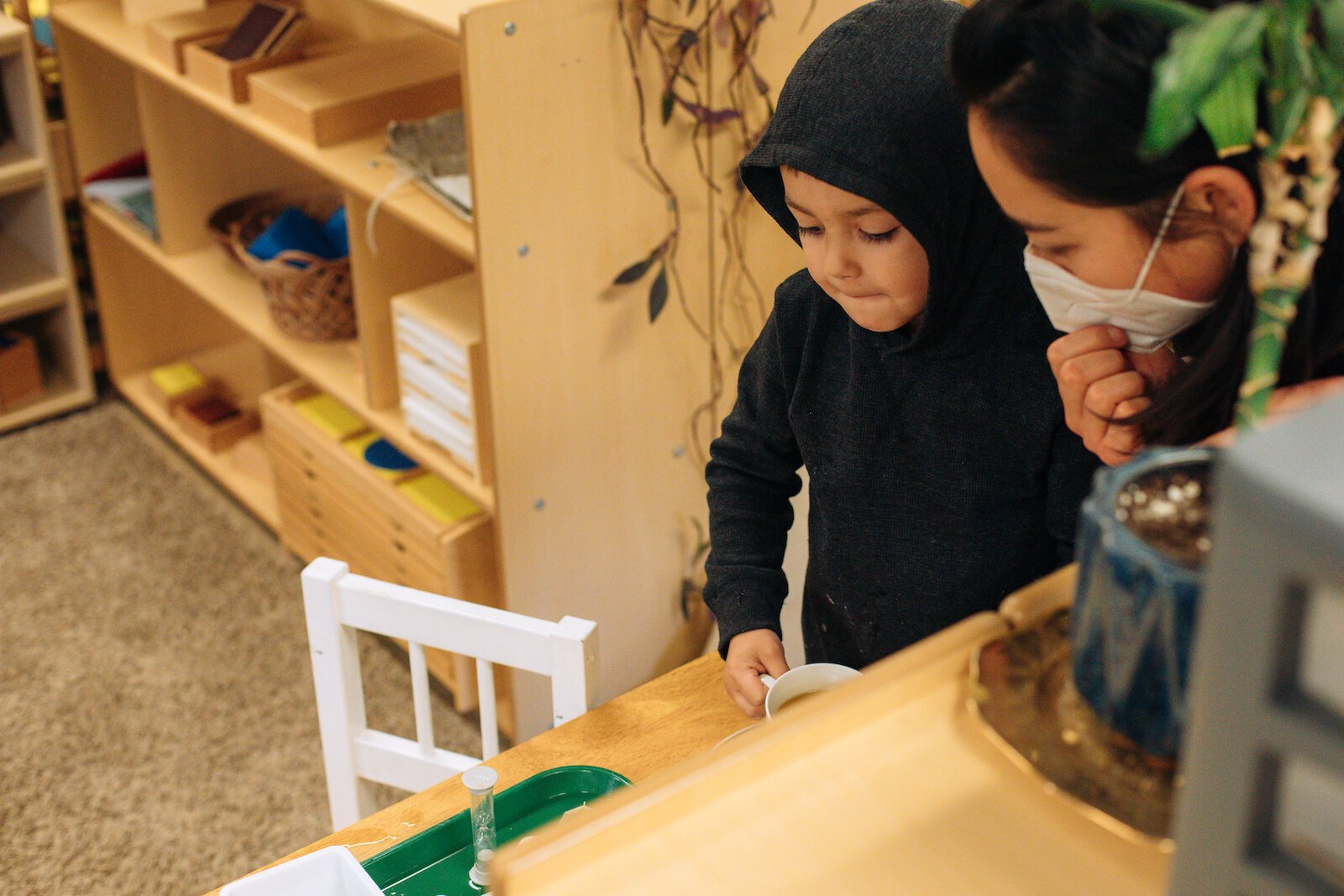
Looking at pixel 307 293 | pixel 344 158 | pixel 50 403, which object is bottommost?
pixel 50 403

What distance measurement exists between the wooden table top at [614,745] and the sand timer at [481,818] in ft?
0.26

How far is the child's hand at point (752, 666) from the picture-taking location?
4.50 ft

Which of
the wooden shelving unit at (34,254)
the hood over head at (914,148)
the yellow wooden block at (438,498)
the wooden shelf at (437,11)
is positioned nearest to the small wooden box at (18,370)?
the wooden shelving unit at (34,254)

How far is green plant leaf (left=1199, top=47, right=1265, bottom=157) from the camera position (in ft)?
1.85

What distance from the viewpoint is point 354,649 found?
1.52m

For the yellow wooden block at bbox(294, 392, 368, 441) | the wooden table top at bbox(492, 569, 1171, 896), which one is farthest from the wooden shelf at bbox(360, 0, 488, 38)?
the wooden table top at bbox(492, 569, 1171, 896)

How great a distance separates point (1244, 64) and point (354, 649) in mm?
1193

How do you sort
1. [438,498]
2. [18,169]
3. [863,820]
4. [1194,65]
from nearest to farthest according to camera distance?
1. [1194,65]
2. [863,820]
3. [438,498]
4. [18,169]

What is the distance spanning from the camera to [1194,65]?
484 millimetres

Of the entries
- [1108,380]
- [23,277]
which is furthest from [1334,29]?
[23,277]

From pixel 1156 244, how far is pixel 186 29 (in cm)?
243

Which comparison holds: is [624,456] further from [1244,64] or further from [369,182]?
[1244,64]

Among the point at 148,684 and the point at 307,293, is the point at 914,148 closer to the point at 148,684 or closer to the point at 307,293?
the point at 307,293

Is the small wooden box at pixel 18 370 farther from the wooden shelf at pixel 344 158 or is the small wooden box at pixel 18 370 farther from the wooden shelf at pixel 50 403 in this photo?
the wooden shelf at pixel 344 158
